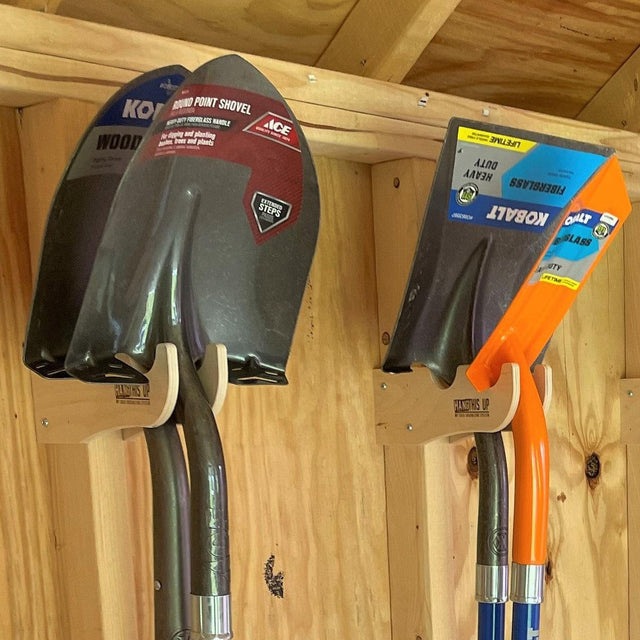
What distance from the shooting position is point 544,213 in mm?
1233

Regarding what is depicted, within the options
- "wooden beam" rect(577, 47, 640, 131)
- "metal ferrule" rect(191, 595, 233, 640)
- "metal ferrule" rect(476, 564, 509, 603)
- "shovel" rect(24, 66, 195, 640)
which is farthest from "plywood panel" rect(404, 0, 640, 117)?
"metal ferrule" rect(191, 595, 233, 640)

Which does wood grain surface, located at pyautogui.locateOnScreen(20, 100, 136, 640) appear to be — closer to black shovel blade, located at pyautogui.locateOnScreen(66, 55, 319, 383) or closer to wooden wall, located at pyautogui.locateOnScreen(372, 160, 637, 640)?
black shovel blade, located at pyautogui.locateOnScreen(66, 55, 319, 383)

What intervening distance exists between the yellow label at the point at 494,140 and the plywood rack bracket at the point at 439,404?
0.80 feet

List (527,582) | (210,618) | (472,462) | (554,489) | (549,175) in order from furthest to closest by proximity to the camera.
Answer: (554,489) < (472,462) < (549,175) < (527,582) < (210,618)

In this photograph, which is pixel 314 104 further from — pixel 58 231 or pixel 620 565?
pixel 620 565

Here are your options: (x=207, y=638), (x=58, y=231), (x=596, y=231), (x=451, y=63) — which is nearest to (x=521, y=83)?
(x=451, y=63)

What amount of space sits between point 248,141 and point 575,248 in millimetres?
445

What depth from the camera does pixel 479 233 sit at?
47.4 inches

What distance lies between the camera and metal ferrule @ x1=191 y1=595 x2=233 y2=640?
875 millimetres

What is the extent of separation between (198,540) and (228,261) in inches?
10.2

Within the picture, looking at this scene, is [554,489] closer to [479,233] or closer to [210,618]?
[479,233]

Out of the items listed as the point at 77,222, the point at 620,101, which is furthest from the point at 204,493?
the point at 620,101

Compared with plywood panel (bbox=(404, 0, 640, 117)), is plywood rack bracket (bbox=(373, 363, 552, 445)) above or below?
below

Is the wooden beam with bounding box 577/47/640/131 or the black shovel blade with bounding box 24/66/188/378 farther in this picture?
the wooden beam with bounding box 577/47/640/131
